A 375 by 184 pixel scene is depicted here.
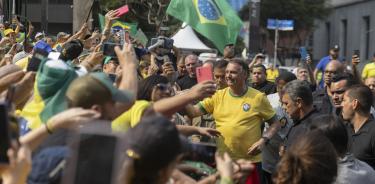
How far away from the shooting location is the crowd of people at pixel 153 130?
347cm

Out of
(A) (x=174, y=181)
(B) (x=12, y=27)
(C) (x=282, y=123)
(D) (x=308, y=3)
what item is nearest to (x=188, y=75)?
(C) (x=282, y=123)

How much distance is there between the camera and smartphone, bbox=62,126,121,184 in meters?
3.38

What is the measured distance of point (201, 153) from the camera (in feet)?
13.6

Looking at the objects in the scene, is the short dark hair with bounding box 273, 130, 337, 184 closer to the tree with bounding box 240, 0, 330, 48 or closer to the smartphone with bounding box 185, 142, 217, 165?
the smartphone with bounding box 185, 142, 217, 165

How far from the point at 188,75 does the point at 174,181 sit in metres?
8.41

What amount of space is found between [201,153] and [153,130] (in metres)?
0.59

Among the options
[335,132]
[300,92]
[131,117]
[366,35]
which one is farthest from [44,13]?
[366,35]

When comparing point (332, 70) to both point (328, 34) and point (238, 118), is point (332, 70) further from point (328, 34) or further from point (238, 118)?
point (328, 34)

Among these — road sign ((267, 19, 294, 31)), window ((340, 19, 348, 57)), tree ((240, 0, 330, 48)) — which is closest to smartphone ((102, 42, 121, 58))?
road sign ((267, 19, 294, 31))

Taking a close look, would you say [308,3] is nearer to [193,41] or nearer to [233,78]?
[193,41]

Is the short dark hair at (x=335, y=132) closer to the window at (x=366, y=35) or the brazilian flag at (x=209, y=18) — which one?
the brazilian flag at (x=209, y=18)

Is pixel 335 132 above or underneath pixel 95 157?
underneath

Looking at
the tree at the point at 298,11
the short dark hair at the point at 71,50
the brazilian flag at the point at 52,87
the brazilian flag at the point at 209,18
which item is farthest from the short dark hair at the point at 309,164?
the tree at the point at 298,11

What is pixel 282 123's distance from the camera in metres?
9.52
